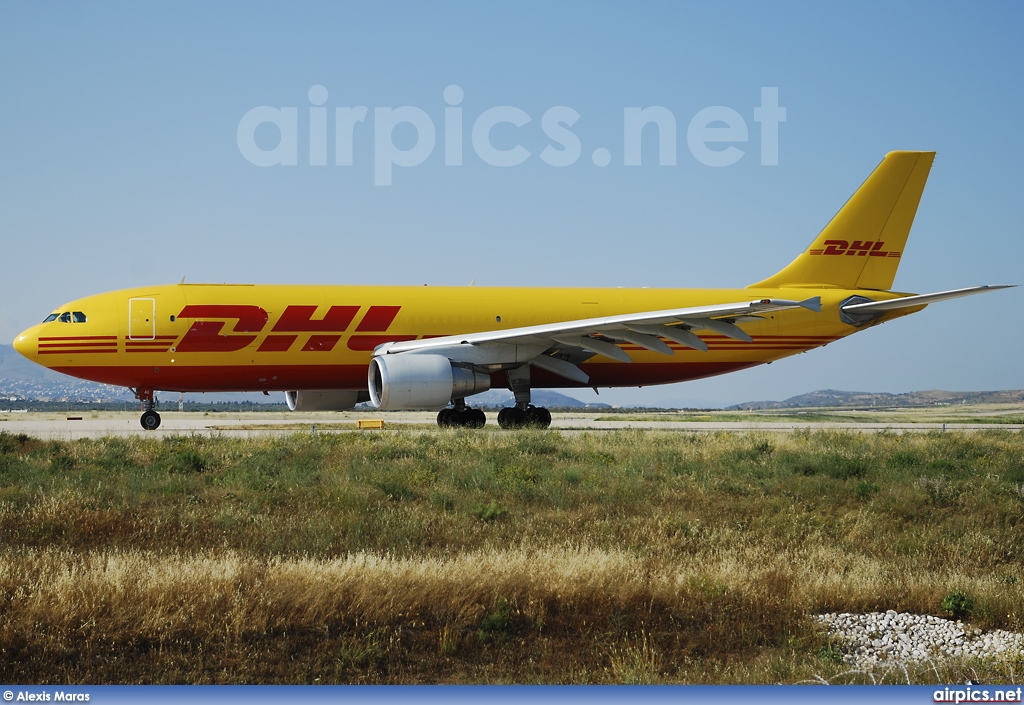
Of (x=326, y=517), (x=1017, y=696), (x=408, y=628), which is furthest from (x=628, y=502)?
(x=1017, y=696)

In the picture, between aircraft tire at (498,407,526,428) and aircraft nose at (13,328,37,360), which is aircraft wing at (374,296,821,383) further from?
aircraft nose at (13,328,37,360)

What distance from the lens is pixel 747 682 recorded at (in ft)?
22.3

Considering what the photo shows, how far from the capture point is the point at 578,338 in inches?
939

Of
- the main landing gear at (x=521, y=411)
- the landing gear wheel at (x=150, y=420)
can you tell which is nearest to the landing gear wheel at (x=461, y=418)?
the main landing gear at (x=521, y=411)

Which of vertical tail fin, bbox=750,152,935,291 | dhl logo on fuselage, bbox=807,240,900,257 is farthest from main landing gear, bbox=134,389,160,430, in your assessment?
dhl logo on fuselage, bbox=807,240,900,257

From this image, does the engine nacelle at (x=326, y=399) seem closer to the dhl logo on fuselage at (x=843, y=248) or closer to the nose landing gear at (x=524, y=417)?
the nose landing gear at (x=524, y=417)

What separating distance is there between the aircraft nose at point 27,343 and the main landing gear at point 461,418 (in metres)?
10.1

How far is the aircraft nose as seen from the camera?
23.3 m

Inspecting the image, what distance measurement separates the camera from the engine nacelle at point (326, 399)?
85.9ft

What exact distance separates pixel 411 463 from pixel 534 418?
32.9 feet

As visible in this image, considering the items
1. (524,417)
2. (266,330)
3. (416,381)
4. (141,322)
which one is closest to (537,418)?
(524,417)

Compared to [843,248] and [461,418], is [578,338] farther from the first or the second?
[843,248]

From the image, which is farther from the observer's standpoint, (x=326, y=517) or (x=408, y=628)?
(x=326, y=517)

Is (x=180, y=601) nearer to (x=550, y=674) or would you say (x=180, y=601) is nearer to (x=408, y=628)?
(x=408, y=628)
